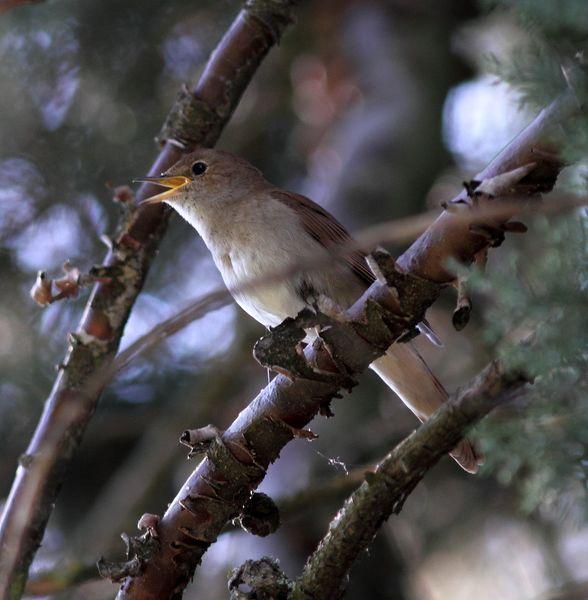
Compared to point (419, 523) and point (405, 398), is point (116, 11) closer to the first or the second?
point (405, 398)

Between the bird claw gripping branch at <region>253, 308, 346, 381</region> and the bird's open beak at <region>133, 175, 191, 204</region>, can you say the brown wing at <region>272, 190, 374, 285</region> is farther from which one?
the bird claw gripping branch at <region>253, 308, 346, 381</region>

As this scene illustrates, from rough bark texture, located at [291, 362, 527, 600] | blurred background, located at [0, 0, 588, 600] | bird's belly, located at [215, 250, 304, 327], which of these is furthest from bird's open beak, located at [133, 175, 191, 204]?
rough bark texture, located at [291, 362, 527, 600]

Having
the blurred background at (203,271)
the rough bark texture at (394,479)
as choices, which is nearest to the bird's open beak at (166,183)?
the blurred background at (203,271)

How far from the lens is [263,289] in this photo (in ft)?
10.1

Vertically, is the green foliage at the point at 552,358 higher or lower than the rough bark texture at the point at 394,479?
higher

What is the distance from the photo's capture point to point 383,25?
5.62m

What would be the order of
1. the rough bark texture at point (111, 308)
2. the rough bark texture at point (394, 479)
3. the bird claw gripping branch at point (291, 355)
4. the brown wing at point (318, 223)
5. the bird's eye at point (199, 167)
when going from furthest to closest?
the bird's eye at point (199, 167) → the brown wing at point (318, 223) → the rough bark texture at point (111, 308) → the bird claw gripping branch at point (291, 355) → the rough bark texture at point (394, 479)

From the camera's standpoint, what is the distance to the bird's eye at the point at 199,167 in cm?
379

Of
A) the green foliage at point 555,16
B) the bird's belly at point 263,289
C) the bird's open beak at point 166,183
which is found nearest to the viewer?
the green foliage at point 555,16

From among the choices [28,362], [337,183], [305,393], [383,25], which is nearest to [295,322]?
[305,393]

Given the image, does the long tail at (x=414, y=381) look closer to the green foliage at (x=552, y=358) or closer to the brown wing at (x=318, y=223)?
the brown wing at (x=318, y=223)

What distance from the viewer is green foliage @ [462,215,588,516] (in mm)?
1451

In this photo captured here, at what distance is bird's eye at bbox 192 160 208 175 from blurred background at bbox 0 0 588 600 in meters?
0.84

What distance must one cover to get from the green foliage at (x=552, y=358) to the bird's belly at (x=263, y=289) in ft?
5.08
